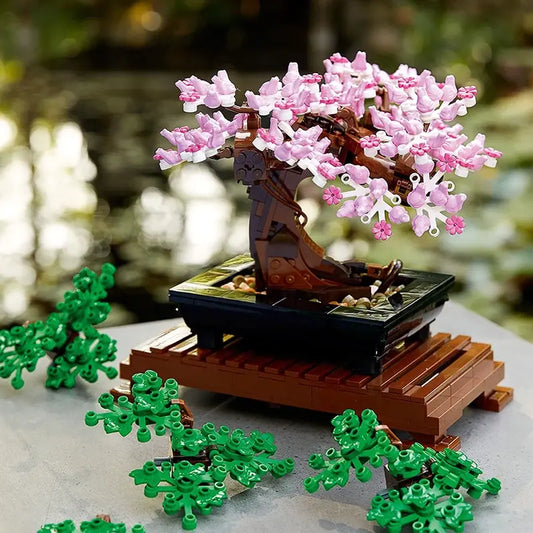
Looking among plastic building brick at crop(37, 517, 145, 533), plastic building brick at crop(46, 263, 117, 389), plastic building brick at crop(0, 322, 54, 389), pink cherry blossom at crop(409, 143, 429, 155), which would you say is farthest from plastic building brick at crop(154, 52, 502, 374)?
plastic building brick at crop(37, 517, 145, 533)

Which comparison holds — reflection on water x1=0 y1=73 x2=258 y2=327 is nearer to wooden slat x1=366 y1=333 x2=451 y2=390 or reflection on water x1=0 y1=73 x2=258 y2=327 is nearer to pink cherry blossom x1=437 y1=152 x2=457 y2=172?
wooden slat x1=366 y1=333 x2=451 y2=390

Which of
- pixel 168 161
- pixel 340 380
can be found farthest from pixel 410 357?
pixel 168 161

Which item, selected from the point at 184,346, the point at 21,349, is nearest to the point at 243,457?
the point at 184,346

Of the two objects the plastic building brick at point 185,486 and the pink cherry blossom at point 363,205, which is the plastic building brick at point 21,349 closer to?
the plastic building brick at point 185,486

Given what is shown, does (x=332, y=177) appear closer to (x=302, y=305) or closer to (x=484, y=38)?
(x=302, y=305)

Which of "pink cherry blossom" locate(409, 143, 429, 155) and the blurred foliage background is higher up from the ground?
"pink cherry blossom" locate(409, 143, 429, 155)

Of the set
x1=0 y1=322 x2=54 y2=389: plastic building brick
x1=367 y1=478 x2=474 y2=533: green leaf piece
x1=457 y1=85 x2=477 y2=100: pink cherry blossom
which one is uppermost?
x1=457 y1=85 x2=477 y2=100: pink cherry blossom
